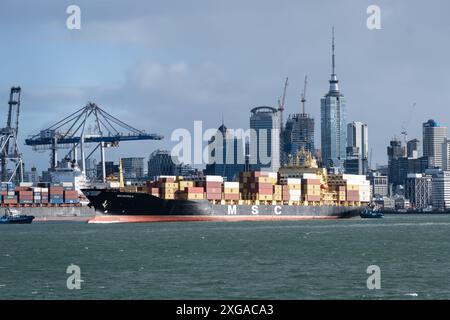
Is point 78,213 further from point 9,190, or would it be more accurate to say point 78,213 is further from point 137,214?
point 137,214

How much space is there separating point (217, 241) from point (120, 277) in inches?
1105

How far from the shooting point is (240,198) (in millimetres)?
126562

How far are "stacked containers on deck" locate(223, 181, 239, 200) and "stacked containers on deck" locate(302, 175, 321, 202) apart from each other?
1352cm

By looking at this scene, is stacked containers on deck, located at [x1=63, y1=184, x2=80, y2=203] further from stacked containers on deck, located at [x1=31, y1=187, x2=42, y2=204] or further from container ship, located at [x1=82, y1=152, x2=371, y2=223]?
container ship, located at [x1=82, y1=152, x2=371, y2=223]

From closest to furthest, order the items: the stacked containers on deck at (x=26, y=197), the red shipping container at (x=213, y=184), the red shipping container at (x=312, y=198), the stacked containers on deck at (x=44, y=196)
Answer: the red shipping container at (x=213, y=184) < the red shipping container at (x=312, y=198) < the stacked containers on deck at (x=26, y=197) < the stacked containers on deck at (x=44, y=196)

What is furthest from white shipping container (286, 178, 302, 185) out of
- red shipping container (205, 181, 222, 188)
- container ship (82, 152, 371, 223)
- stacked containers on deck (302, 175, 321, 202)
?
red shipping container (205, 181, 222, 188)

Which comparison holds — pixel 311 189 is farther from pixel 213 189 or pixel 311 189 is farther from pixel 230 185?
pixel 213 189

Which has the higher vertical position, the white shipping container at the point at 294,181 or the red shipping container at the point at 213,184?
the white shipping container at the point at 294,181

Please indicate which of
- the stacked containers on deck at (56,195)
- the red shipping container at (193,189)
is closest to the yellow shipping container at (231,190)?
the red shipping container at (193,189)

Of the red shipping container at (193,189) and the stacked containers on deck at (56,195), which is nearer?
the red shipping container at (193,189)

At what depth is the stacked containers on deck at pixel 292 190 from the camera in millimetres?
131750

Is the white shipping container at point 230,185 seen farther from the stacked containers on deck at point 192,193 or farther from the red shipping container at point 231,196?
the stacked containers on deck at point 192,193

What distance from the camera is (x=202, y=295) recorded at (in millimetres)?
34312

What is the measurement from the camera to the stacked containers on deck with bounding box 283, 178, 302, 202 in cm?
13175
